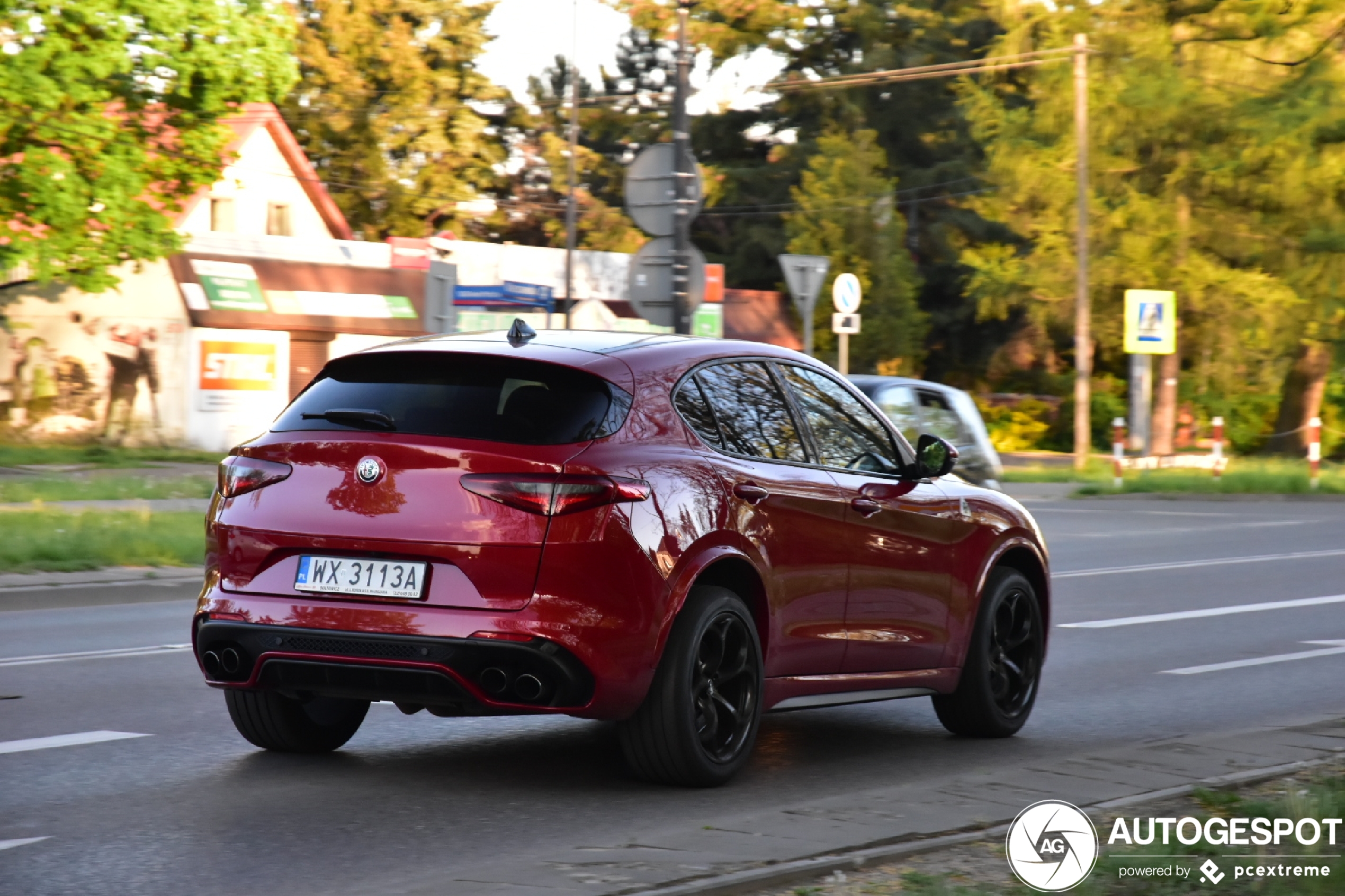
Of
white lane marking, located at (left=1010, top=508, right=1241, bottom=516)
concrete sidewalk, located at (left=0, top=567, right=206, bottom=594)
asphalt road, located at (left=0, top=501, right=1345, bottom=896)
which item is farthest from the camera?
white lane marking, located at (left=1010, top=508, right=1241, bottom=516)

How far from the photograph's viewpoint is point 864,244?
5753 centimetres

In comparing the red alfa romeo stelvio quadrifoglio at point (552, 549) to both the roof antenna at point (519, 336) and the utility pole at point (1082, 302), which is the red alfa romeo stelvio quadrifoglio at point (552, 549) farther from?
the utility pole at point (1082, 302)

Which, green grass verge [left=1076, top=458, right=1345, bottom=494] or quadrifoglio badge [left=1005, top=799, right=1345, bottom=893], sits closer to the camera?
quadrifoglio badge [left=1005, top=799, right=1345, bottom=893]

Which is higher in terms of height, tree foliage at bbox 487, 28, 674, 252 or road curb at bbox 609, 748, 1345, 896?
tree foliage at bbox 487, 28, 674, 252

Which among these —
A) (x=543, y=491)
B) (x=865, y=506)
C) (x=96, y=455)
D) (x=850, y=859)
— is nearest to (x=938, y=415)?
(x=865, y=506)

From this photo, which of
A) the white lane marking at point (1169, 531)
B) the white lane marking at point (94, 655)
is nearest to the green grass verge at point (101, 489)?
the white lane marking at point (1169, 531)

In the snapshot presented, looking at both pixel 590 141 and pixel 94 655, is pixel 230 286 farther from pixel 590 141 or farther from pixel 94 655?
pixel 590 141

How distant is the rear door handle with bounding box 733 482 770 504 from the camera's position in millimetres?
6812

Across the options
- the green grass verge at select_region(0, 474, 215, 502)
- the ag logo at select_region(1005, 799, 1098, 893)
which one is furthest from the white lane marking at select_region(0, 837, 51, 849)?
the green grass verge at select_region(0, 474, 215, 502)

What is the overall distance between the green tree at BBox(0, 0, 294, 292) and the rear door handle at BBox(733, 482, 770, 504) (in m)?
26.1

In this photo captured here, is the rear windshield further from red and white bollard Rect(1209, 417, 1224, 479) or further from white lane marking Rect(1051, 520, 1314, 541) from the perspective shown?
red and white bollard Rect(1209, 417, 1224, 479)

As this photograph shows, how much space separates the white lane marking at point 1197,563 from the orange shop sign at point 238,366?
25954mm

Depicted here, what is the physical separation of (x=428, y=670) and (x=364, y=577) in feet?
1.28

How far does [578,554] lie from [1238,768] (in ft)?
8.27
